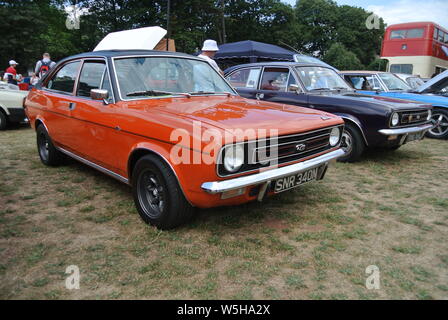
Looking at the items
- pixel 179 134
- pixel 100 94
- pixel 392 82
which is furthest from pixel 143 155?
pixel 392 82

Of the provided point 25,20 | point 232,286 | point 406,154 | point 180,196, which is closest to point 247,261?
point 232,286

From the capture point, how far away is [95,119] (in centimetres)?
355

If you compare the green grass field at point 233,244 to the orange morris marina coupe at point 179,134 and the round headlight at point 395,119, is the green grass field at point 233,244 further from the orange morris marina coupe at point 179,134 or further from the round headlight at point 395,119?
the round headlight at point 395,119

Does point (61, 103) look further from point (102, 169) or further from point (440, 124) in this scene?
point (440, 124)

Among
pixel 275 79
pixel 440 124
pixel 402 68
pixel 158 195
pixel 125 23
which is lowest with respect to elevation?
pixel 158 195

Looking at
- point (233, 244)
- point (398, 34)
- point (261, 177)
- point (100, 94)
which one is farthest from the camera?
point (398, 34)

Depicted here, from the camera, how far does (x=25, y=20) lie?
25.9 m

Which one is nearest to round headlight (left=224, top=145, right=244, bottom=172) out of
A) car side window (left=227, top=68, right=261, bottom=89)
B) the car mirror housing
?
the car mirror housing

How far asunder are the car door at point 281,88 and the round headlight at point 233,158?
320 centimetres

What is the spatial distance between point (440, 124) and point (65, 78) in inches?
308

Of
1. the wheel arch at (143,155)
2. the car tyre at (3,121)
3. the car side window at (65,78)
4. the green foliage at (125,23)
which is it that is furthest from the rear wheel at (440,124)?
the green foliage at (125,23)

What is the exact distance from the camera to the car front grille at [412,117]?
5128 millimetres
